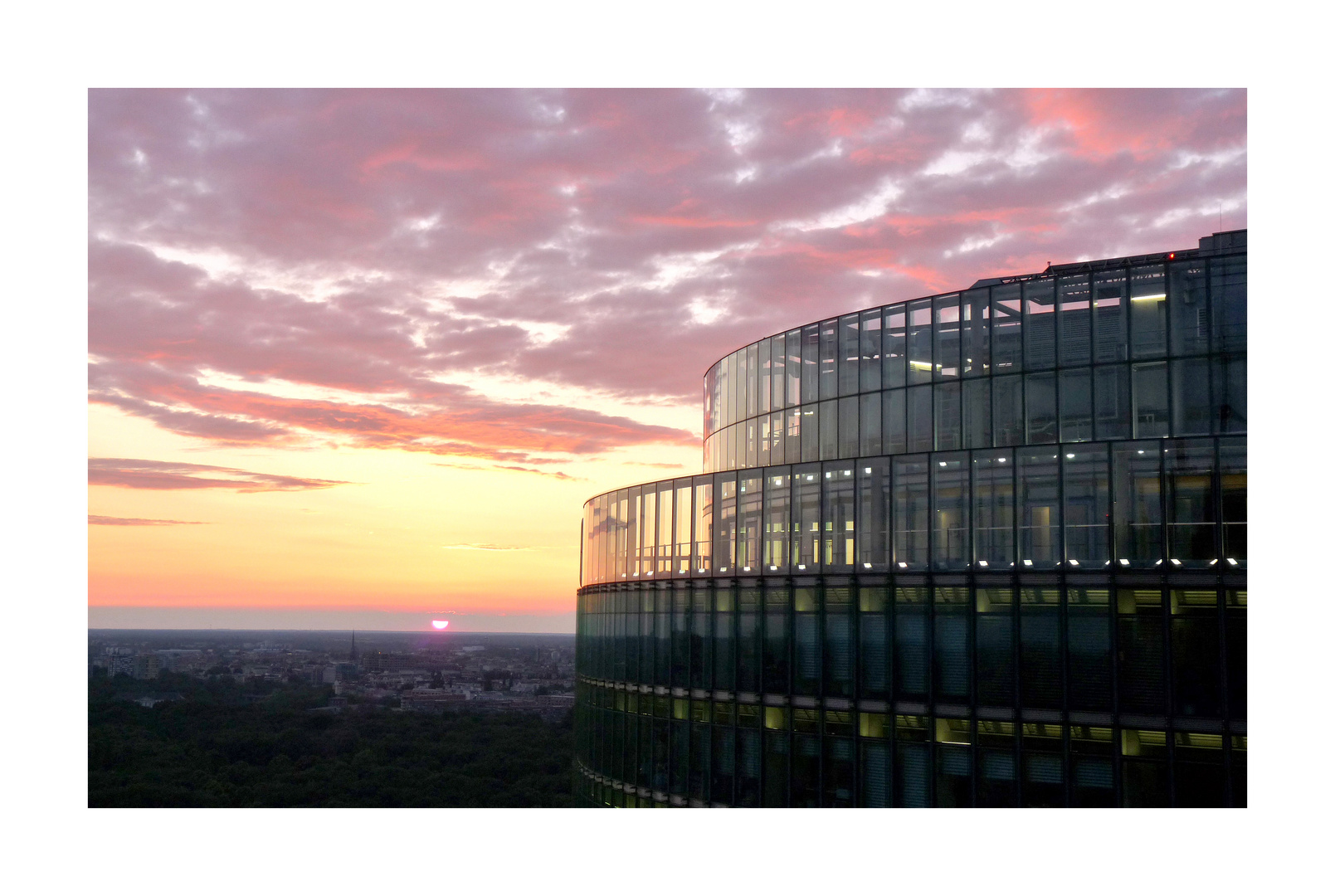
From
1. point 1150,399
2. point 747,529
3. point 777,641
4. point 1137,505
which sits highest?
point 1150,399

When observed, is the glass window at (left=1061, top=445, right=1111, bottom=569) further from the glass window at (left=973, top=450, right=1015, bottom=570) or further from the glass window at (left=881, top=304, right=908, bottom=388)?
the glass window at (left=881, top=304, right=908, bottom=388)

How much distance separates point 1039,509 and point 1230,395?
9.89m

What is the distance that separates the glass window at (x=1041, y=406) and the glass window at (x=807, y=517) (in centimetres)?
882

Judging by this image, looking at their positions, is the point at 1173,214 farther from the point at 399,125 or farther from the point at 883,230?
the point at 399,125

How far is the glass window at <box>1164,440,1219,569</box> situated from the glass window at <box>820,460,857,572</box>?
8552 mm

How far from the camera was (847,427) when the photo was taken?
4369 cm

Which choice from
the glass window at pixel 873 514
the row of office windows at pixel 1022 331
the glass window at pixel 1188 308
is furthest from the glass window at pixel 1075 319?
the glass window at pixel 873 514

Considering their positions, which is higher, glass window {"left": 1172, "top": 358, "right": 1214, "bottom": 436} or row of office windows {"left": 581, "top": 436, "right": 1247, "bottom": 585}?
glass window {"left": 1172, "top": 358, "right": 1214, "bottom": 436}

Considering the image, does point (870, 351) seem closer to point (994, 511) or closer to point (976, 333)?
point (976, 333)

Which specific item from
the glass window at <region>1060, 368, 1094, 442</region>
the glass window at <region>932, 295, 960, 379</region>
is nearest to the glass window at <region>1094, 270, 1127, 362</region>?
the glass window at <region>1060, 368, 1094, 442</region>

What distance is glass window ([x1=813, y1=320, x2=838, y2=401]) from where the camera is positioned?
44031mm

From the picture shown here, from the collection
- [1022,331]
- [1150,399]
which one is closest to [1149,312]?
[1150,399]

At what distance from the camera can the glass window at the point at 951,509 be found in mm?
29297
